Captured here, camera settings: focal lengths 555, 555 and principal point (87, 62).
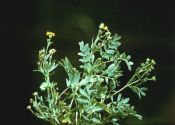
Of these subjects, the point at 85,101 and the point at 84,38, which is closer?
the point at 85,101

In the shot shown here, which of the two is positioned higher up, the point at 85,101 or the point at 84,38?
the point at 84,38

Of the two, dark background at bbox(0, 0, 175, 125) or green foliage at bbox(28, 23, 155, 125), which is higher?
dark background at bbox(0, 0, 175, 125)

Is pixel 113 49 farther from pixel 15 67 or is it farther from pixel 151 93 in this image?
pixel 151 93

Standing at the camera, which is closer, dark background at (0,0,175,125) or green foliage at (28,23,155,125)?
green foliage at (28,23,155,125)

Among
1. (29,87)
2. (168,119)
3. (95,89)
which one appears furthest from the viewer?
(168,119)

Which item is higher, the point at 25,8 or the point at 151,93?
the point at 25,8

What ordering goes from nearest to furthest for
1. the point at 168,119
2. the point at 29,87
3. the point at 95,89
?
1. the point at 95,89
2. the point at 29,87
3. the point at 168,119

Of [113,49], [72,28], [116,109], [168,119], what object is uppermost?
[72,28]

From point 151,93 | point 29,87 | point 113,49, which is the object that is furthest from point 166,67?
point 113,49
